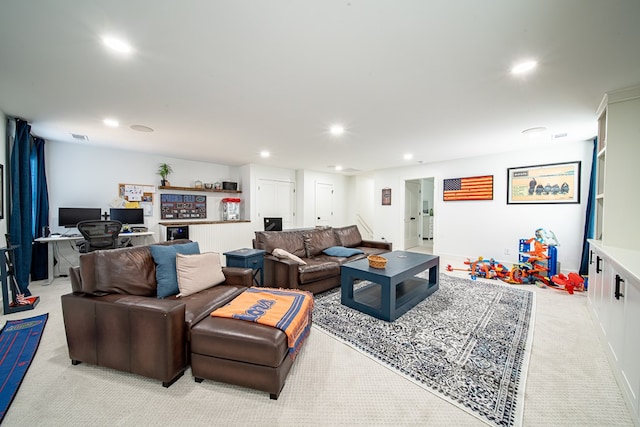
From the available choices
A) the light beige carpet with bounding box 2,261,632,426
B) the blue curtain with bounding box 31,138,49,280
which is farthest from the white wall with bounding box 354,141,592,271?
the blue curtain with bounding box 31,138,49,280

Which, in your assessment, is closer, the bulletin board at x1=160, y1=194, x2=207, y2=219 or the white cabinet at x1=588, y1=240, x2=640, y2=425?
the white cabinet at x1=588, y1=240, x2=640, y2=425

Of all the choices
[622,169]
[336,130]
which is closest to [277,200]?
[336,130]

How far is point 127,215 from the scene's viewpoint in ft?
15.6

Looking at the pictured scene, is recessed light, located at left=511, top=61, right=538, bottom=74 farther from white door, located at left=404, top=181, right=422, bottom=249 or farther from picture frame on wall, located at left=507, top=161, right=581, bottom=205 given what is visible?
white door, located at left=404, top=181, right=422, bottom=249

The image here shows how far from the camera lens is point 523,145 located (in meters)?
4.43

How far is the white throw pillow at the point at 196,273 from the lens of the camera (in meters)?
2.15

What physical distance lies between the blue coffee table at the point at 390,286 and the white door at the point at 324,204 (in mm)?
4056

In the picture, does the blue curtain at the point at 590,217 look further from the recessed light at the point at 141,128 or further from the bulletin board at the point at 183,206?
the bulletin board at the point at 183,206

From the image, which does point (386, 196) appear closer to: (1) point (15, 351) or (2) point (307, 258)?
(2) point (307, 258)

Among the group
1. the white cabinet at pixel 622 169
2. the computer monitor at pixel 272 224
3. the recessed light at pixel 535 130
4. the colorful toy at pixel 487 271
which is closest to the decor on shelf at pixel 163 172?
the computer monitor at pixel 272 224

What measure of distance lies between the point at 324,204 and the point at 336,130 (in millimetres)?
4204

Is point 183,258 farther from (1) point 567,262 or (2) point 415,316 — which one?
(1) point 567,262

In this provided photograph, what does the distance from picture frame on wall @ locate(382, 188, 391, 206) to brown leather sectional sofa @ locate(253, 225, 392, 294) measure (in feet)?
8.13

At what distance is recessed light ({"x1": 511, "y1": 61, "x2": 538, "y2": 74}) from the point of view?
6.25 ft
